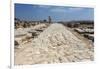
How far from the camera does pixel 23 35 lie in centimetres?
241

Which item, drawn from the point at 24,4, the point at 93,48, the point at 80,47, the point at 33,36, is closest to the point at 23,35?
the point at 33,36

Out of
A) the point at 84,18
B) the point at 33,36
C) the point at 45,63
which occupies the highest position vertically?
the point at 84,18

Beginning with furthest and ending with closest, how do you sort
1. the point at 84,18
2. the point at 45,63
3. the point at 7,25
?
the point at 84,18 → the point at 45,63 → the point at 7,25

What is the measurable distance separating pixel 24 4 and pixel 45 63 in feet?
2.47

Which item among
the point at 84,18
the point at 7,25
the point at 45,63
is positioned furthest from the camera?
the point at 84,18

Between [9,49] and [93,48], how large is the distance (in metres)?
1.10

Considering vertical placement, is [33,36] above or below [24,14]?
below

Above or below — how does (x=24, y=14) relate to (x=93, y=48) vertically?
above

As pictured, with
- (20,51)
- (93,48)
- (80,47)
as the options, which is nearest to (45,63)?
(20,51)

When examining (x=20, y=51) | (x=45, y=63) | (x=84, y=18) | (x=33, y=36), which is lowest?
(x=45, y=63)

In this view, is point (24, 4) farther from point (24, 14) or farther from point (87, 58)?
point (87, 58)

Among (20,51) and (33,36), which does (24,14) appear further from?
(20,51)
